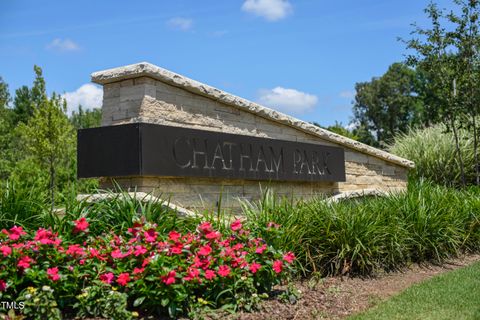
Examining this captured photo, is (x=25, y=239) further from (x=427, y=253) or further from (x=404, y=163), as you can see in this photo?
(x=404, y=163)

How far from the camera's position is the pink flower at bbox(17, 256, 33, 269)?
4363 millimetres

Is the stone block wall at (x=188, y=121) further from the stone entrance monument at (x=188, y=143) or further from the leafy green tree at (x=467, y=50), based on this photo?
the leafy green tree at (x=467, y=50)

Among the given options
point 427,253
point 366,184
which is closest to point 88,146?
point 427,253

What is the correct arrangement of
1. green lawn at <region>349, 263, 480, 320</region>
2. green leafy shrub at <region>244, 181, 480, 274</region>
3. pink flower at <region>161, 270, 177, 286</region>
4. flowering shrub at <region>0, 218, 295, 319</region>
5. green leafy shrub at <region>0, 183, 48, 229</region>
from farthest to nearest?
green leafy shrub at <region>244, 181, 480, 274</region> → green leafy shrub at <region>0, 183, 48, 229</region> → green lawn at <region>349, 263, 480, 320</region> → flowering shrub at <region>0, 218, 295, 319</region> → pink flower at <region>161, 270, 177, 286</region>

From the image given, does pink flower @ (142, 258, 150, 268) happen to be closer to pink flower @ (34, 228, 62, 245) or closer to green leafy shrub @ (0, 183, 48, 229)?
pink flower @ (34, 228, 62, 245)

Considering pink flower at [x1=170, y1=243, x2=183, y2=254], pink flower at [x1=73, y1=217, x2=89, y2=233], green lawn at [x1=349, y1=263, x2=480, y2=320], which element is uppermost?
pink flower at [x1=73, y1=217, x2=89, y2=233]

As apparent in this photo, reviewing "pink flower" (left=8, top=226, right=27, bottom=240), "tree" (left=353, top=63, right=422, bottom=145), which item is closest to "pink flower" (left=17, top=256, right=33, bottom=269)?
"pink flower" (left=8, top=226, right=27, bottom=240)

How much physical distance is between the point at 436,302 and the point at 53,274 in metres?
3.65

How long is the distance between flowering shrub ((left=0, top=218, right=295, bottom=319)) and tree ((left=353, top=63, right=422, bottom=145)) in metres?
41.8

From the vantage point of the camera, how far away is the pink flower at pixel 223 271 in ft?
15.5

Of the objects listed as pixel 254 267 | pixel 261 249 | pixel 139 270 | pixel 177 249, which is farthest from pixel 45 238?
pixel 261 249

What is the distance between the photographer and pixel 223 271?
187 inches

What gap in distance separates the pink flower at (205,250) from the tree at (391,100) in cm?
4203

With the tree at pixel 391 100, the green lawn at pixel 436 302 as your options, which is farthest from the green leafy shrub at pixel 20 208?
the tree at pixel 391 100
